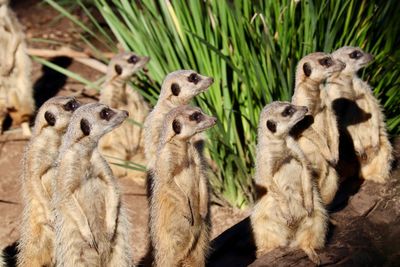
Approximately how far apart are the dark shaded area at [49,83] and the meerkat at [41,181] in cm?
307

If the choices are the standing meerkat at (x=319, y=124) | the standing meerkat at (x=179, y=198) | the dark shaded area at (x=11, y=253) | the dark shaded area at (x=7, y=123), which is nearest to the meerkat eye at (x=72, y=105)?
the standing meerkat at (x=179, y=198)

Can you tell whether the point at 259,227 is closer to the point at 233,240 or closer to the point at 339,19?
the point at 233,240

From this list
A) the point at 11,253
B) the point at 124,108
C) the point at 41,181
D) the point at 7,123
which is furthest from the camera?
the point at 7,123

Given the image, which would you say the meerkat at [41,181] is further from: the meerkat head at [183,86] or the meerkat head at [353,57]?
the meerkat head at [353,57]

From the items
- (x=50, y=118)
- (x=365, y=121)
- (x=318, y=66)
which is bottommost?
(x=365, y=121)

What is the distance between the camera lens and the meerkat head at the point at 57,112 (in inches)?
225

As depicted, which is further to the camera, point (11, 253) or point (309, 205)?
point (11, 253)

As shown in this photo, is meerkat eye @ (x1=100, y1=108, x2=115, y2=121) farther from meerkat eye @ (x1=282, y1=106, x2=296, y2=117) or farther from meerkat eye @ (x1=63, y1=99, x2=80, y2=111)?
meerkat eye @ (x1=282, y1=106, x2=296, y2=117)

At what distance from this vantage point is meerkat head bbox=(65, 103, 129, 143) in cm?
513

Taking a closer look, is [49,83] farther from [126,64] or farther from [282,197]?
[282,197]

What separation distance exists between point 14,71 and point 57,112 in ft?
8.79

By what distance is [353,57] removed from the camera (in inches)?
254

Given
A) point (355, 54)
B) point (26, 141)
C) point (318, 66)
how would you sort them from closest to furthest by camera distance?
point (318, 66) → point (355, 54) → point (26, 141)

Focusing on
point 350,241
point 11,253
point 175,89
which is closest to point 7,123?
point 11,253
